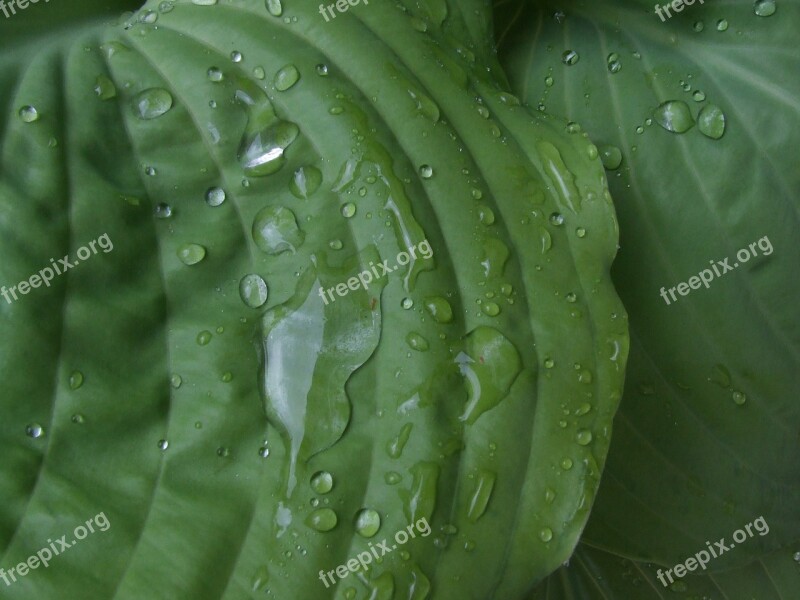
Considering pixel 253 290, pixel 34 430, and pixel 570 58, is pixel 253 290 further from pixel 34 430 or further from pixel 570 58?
pixel 570 58

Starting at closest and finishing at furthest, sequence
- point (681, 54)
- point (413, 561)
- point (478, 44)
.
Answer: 1. point (413, 561)
2. point (478, 44)
3. point (681, 54)

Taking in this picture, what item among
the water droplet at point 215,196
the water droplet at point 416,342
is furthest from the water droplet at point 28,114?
the water droplet at point 416,342

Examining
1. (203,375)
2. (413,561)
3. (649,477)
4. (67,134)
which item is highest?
(67,134)

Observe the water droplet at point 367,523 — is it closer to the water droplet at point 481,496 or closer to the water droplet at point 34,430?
the water droplet at point 481,496

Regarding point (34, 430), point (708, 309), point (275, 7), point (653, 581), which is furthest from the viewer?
point (653, 581)

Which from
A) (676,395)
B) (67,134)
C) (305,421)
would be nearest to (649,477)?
(676,395)

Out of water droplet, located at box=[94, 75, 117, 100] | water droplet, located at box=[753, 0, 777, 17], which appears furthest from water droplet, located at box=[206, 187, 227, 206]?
water droplet, located at box=[753, 0, 777, 17]

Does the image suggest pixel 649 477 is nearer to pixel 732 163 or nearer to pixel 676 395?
pixel 676 395

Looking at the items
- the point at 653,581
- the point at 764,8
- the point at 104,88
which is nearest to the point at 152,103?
the point at 104,88
